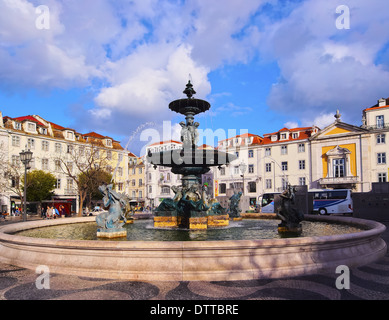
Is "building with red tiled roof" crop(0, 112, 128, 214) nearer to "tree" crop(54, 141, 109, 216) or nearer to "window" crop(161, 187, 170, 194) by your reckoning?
"tree" crop(54, 141, 109, 216)

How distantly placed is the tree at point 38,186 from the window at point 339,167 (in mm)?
39027

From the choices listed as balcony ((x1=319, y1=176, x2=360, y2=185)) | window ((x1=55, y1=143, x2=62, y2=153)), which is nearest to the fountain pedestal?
balcony ((x1=319, y1=176, x2=360, y2=185))

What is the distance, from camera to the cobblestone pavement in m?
4.37

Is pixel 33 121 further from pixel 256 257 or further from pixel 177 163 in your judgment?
pixel 256 257

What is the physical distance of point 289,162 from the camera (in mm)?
47969

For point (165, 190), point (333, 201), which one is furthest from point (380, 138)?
point (165, 190)

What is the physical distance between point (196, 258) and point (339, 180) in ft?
138

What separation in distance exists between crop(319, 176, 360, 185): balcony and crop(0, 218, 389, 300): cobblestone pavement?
39.9m

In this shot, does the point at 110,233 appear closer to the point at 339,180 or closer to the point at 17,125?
the point at 17,125

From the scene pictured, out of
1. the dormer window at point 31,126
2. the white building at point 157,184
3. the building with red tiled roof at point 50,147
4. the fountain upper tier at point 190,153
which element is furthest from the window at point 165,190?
the fountain upper tier at point 190,153

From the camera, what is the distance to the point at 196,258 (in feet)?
17.1

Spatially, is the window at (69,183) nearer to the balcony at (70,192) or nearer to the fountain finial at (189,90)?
the balcony at (70,192)

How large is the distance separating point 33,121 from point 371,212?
41.7 metres
